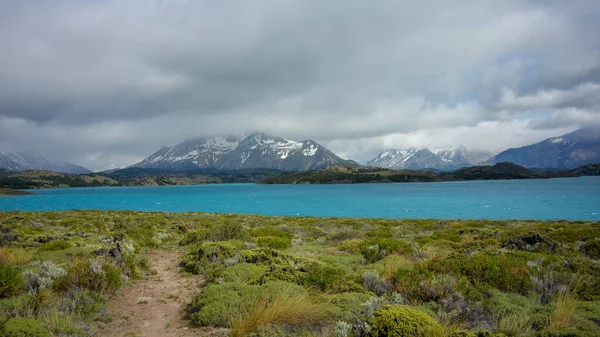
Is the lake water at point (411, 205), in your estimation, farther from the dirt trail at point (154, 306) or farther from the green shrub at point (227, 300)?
the green shrub at point (227, 300)

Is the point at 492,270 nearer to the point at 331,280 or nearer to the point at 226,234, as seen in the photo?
the point at 331,280

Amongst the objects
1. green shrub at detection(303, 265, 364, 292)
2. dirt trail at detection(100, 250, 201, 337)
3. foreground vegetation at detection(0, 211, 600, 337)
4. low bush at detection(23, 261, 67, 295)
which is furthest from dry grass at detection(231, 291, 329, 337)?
low bush at detection(23, 261, 67, 295)

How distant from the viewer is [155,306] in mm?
8922

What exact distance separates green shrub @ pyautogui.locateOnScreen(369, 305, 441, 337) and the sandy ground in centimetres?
387

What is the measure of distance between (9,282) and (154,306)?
3.60 m

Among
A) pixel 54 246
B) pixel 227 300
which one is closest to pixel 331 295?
pixel 227 300

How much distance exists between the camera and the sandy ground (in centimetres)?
723

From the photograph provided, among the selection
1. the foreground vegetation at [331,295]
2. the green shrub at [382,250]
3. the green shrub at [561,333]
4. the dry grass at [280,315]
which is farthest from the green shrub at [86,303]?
the green shrub at [382,250]

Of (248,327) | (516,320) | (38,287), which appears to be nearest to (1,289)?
(38,287)

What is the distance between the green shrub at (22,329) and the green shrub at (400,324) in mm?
6088

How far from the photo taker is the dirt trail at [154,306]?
286 inches

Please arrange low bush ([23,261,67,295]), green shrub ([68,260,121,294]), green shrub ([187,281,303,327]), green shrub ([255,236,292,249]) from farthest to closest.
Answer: green shrub ([255,236,292,249]) < green shrub ([68,260,121,294]) < low bush ([23,261,67,295]) < green shrub ([187,281,303,327])

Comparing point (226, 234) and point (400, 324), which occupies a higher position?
point (400, 324)

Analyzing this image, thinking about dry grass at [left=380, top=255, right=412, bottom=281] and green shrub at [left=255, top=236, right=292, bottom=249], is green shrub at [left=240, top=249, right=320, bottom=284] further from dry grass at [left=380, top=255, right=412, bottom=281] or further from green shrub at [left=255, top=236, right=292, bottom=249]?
green shrub at [left=255, top=236, right=292, bottom=249]
